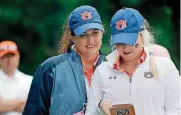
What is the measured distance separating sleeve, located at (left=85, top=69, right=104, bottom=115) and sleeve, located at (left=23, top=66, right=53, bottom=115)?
449 millimetres

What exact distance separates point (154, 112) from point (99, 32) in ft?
2.63

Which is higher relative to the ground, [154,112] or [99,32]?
[99,32]

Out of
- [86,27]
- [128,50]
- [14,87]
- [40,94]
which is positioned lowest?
[14,87]

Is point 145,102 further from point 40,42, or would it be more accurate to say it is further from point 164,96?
point 40,42

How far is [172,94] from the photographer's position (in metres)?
4.49

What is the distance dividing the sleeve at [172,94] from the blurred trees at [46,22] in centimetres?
496

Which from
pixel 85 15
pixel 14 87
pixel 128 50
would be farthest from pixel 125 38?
pixel 14 87

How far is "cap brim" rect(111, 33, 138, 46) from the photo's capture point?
4496mm

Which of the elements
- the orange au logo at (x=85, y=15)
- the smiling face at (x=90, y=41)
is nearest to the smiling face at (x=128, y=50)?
the smiling face at (x=90, y=41)

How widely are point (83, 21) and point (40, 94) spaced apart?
577 millimetres

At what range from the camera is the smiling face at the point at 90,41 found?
196 inches

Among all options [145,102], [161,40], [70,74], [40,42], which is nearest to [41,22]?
[40,42]

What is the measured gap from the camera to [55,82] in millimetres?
5020

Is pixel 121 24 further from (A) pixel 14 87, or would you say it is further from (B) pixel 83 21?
(A) pixel 14 87
